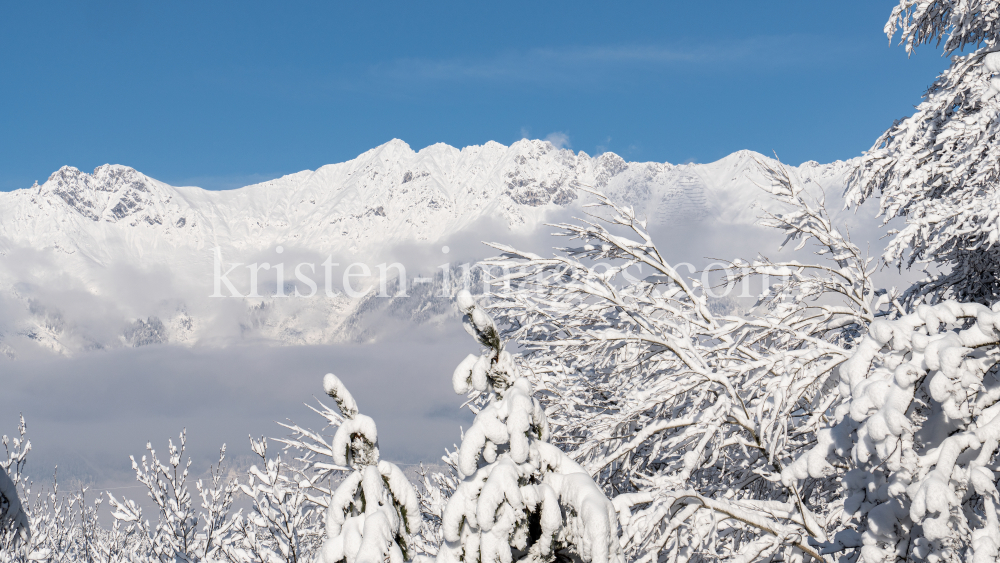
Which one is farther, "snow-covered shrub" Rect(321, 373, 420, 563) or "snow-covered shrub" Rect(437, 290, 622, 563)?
"snow-covered shrub" Rect(321, 373, 420, 563)

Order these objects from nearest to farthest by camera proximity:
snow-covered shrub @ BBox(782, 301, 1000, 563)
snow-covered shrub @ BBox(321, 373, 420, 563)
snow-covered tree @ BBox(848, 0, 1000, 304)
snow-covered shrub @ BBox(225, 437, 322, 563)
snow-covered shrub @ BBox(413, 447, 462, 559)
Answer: snow-covered shrub @ BBox(782, 301, 1000, 563) < snow-covered shrub @ BBox(321, 373, 420, 563) < snow-covered tree @ BBox(848, 0, 1000, 304) < snow-covered shrub @ BBox(413, 447, 462, 559) < snow-covered shrub @ BBox(225, 437, 322, 563)

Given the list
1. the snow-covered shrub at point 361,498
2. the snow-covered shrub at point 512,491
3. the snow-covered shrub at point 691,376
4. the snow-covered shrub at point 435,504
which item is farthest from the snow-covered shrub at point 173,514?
the snow-covered shrub at point 512,491

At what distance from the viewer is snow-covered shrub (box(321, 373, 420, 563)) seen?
3.75m

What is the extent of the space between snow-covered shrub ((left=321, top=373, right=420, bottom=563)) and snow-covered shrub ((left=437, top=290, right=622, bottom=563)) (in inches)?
17.0

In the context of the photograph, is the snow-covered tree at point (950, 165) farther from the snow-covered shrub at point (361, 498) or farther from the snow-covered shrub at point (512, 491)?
the snow-covered shrub at point (361, 498)

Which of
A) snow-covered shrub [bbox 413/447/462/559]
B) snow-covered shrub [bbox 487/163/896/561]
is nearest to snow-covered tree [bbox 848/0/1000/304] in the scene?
snow-covered shrub [bbox 487/163/896/561]

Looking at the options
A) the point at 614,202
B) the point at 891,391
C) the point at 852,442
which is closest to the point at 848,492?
the point at 852,442

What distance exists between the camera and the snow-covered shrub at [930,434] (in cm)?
285

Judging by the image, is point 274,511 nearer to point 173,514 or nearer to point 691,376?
point 173,514

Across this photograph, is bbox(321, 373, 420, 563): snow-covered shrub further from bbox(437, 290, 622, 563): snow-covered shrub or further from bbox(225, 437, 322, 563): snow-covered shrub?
bbox(225, 437, 322, 563): snow-covered shrub

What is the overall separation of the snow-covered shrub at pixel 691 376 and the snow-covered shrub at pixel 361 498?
4.20ft

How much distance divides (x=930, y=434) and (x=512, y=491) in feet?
6.29

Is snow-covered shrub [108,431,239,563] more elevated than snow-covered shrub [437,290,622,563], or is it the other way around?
snow-covered shrub [437,290,622,563]

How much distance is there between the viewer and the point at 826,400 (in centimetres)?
512
